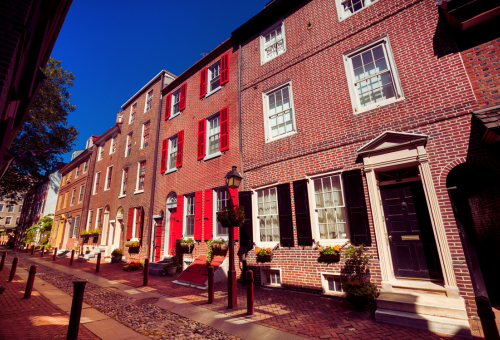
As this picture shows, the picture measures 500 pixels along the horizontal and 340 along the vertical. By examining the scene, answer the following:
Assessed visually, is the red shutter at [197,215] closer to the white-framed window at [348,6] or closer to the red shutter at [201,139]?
the red shutter at [201,139]

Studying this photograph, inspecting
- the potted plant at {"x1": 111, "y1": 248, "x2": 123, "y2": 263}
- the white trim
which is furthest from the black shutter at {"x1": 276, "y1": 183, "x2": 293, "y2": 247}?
the potted plant at {"x1": 111, "y1": 248, "x2": 123, "y2": 263}

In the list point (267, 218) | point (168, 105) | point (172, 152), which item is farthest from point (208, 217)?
point (168, 105)

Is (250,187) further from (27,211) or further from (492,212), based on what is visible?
(27,211)

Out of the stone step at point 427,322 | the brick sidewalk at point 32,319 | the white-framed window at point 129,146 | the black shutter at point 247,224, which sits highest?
the white-framed window at point 129,146

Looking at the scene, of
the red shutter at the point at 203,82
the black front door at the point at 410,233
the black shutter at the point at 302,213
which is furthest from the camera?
the red shutter at the point at 203,82

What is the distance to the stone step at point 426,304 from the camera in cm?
423

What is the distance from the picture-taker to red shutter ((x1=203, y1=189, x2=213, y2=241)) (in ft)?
34.1

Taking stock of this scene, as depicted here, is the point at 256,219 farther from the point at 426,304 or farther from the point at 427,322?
the point at 427,322

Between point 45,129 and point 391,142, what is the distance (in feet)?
75.2

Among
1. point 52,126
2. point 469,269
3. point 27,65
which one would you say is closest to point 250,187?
point 469,269

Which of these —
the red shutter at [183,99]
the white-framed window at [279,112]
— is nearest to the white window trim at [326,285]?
the white-framed window at [279,112]

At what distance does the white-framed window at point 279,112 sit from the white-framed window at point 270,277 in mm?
4837

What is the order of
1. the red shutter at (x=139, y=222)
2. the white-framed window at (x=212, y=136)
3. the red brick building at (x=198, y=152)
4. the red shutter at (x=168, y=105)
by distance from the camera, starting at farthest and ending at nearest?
1. the red shutter at (x=168, y=105)
2. the red shutter at (x=139, y=222)
3. the white-framed window at (x=212, y=136)
4. the red brick building at (x=198, y=152)

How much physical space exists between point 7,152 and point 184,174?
7.15m
